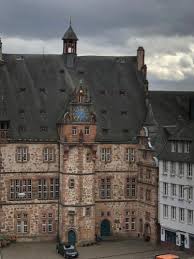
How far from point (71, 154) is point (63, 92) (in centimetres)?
951

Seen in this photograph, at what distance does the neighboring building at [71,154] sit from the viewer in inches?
3243

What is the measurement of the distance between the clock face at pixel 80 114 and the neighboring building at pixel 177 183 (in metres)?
9.48

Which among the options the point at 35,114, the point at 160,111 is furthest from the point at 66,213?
the point at 160,111

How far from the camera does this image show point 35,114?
8500 centimetres

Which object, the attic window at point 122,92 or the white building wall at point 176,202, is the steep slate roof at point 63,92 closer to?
the attic window at point 122,92

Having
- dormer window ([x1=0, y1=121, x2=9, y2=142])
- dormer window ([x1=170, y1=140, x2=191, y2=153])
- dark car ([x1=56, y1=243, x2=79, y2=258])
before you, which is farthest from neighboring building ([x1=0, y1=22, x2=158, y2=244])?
dark car ([x1=56, y1=243, x2=79, y2=258])

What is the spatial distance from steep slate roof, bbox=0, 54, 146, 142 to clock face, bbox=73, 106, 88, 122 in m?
3.08

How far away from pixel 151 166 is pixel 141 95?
11655mm

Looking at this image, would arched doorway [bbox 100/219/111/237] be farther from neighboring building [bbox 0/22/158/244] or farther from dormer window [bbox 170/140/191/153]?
dormer window [bbox 170/140/191/153]

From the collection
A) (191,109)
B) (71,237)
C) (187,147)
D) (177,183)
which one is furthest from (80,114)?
(191,109)

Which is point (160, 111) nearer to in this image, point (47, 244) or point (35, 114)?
point (35, 114)

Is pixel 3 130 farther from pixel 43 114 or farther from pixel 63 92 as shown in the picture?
pixel 63 92

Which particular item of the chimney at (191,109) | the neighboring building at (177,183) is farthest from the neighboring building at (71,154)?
the chimney at (191,109)

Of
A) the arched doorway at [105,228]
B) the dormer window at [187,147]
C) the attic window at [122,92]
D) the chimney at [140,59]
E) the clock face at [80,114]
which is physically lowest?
the arched doorway at [105,228]
